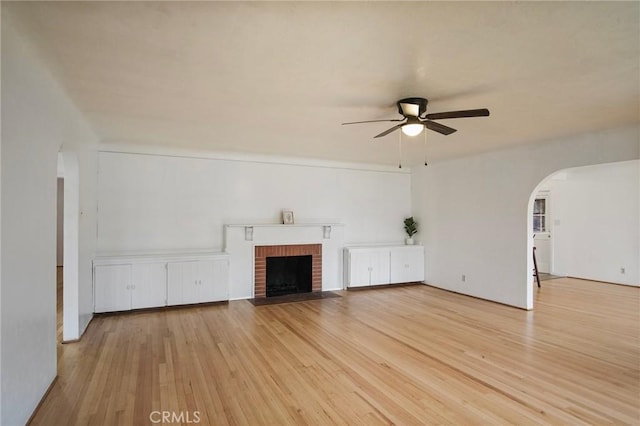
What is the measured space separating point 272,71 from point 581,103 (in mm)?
3059

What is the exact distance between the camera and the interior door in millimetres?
8758

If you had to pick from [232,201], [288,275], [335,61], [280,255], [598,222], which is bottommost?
Answer: [288,275]

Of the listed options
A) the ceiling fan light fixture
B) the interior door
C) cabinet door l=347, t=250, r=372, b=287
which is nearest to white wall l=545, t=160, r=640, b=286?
the interior door

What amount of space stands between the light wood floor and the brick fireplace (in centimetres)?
77

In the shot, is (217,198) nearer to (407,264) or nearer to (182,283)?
(182,283)

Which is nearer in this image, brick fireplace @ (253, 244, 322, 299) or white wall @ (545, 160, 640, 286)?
brick fireplace @ (253, 244, 322, 299)

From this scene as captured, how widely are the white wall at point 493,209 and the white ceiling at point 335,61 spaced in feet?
1.49

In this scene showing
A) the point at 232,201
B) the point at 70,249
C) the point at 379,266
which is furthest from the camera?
the point at 379,266

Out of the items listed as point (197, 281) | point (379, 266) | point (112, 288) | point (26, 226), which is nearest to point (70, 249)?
point (112, 288)

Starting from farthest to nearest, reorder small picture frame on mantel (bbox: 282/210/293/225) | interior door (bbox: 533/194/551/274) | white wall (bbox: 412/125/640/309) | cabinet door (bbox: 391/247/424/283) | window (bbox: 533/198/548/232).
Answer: window (bbox: 533/198/548/232) → interior door (bbox: 533/194/551/274) → cabinet door (bbox: 391/247/424/283) → small picture frame on mantel (bbox: 282/210/293/225) → white wall (bbox: 412/125/640/309)

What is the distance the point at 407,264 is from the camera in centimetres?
725

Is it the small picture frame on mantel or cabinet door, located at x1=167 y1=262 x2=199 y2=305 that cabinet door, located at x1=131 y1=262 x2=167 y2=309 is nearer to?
cabinet door, located at x1=167 y1=262 x2=199 y2=305

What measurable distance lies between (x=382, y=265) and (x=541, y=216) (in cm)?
506

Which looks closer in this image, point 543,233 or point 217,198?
point 217,198
